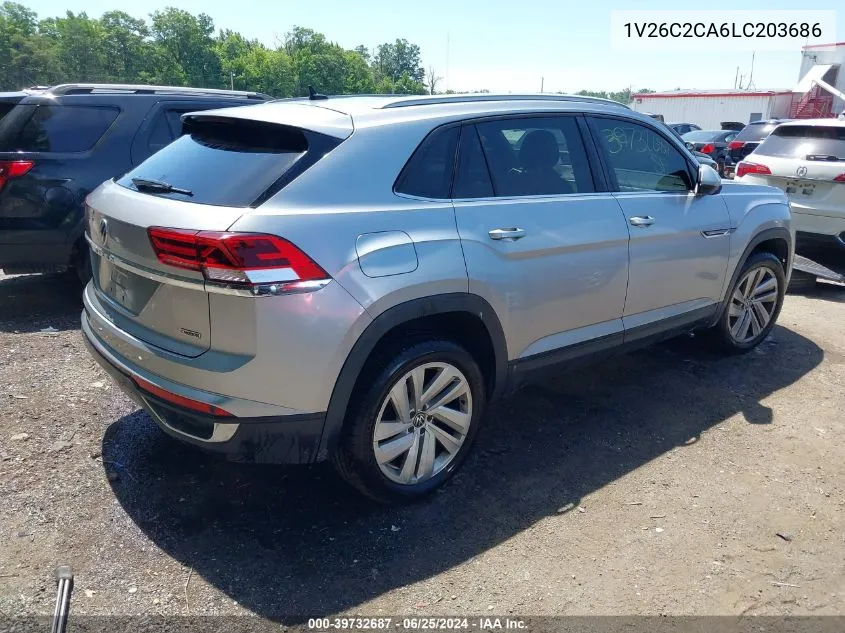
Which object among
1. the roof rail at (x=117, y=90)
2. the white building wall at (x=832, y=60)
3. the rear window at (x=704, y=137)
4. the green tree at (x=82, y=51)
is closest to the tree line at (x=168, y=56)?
the green tree at (x=82, y=51)

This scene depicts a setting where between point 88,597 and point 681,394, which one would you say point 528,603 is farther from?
→ point 681,394

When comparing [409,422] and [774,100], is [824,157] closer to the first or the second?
[409,422]

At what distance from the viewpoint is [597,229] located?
3.49 metres

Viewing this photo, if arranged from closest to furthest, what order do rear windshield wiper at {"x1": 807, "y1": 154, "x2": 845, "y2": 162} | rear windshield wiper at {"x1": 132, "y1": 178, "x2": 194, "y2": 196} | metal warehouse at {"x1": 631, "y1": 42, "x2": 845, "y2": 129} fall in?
1. rear windshield wiper at {"x1": 132, "y1": 178, "x2": 194, "y2": 196}
2. rear windshield wiper at {"x1": 807, "y1": 154, "x2": 845, "y2": 162}
3. metal warehouse at {"x1": 631, "y1": 42, "x2": 845, "y2": 129}

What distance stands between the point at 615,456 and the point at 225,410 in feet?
7.05

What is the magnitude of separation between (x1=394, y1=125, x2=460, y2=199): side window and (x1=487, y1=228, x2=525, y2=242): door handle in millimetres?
281

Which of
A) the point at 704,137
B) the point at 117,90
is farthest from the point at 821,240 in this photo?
the point at 704,137

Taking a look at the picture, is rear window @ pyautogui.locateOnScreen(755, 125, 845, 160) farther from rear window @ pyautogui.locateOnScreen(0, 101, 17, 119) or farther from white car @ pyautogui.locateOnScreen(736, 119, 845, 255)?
rear window @ pyautogui.locateOnScreen(0, 101, 17, 119)

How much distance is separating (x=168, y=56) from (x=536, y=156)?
9466 cm

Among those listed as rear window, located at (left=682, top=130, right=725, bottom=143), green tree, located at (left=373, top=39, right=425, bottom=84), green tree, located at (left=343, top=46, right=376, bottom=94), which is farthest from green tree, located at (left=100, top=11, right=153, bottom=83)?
rear window, located at (left=682, top=130, right=725, bottom=143)

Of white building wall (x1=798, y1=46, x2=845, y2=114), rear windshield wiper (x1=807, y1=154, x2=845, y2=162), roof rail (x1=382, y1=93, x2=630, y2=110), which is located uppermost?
white building wall (x1=798, y1=46, x2=845, y2=114)

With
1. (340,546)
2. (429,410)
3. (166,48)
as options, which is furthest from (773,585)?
(166,48)

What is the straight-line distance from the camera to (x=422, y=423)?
298cm

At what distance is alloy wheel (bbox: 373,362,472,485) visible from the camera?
2.86 m
